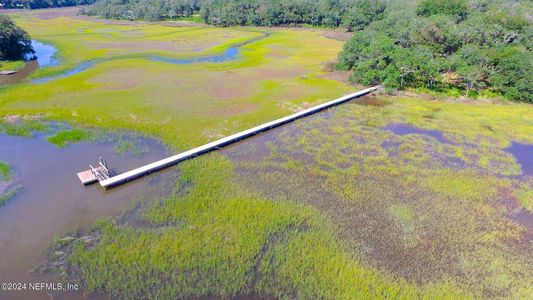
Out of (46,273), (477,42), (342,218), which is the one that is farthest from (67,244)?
(477,42)

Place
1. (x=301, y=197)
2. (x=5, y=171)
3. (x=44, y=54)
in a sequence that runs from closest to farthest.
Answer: (x=301, y=197) < (x=5, y=171) < (x=44, y=54)

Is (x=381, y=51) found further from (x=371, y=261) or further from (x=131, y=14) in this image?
(x=131, y=14)

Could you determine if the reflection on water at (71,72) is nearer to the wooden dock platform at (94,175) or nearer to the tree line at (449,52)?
the wooden dock platform at (94,175)

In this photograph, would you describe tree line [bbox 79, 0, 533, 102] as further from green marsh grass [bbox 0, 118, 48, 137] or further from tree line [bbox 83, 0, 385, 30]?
green marsh grass [bbox 0, 118, 48, 137]

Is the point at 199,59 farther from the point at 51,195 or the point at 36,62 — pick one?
the point at 51,195

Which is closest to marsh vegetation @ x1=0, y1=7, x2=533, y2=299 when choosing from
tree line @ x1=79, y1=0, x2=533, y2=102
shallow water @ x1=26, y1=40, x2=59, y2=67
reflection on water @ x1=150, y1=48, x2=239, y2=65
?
tree line @ x1=79, y1=0, x2=533, y2=102

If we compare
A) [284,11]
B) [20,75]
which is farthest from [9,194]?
[284,11]
